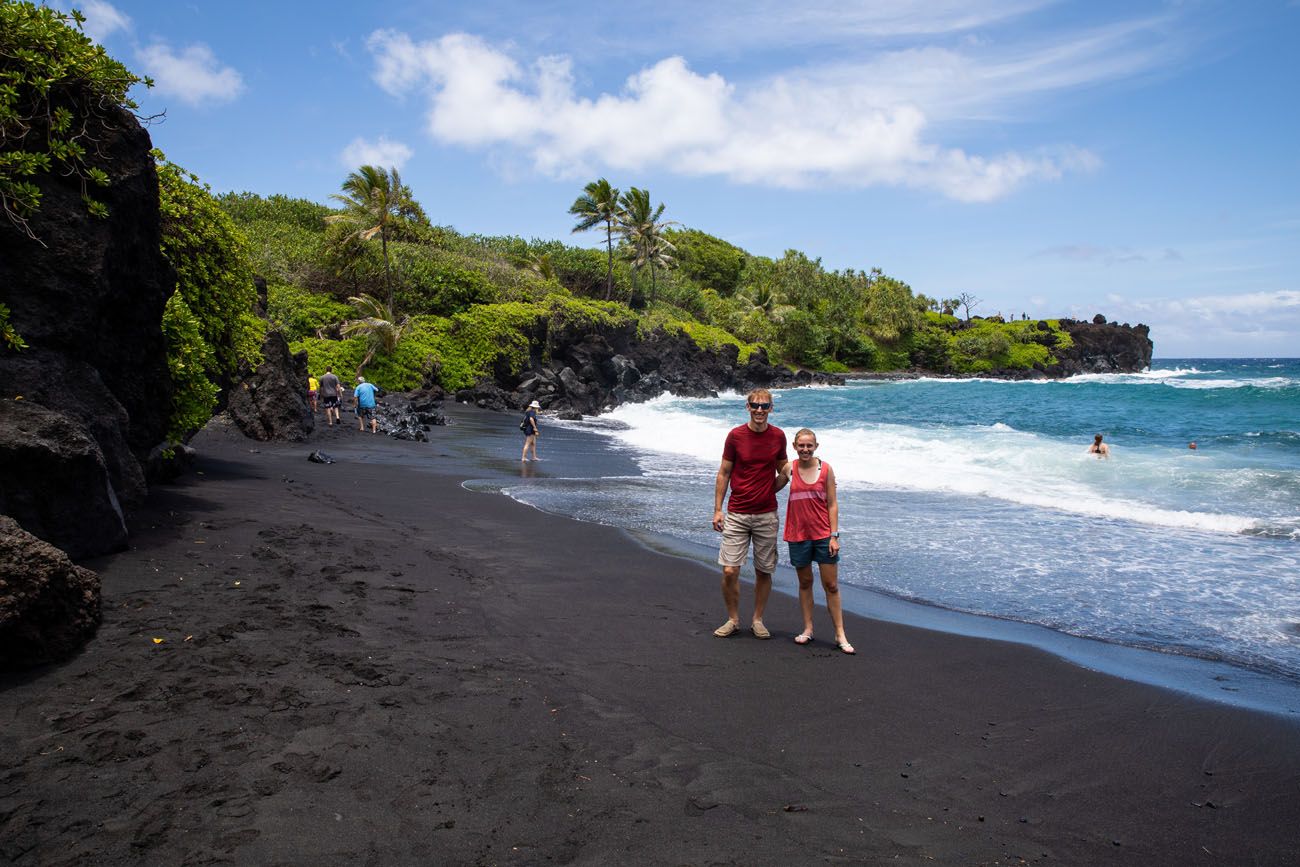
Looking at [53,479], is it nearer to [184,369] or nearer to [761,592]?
[184,369]

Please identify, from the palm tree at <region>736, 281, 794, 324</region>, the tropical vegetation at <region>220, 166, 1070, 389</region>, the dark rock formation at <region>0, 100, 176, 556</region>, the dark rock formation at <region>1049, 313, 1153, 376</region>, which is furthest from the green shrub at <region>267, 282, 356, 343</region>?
the dark rock formation at <region>1049, 313, 1153, 376</region>

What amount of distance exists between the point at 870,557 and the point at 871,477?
7.01 meters

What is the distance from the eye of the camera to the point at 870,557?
909cm

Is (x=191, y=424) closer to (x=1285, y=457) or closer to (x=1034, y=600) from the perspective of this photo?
(x=1034, y=600)

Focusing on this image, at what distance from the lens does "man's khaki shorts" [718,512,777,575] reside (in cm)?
588

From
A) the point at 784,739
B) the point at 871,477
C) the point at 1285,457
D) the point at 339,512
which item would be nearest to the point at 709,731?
the point at 784,739

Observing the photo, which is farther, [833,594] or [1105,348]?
[1105,348]

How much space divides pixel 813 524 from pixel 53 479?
523 cm

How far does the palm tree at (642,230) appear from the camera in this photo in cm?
5300

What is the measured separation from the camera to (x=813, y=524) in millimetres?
5746

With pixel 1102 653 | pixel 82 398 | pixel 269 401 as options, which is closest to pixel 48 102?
pixel 82 398

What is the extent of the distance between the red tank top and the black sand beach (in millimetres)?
852

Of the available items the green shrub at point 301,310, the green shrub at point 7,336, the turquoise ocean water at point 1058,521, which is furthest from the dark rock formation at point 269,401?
the green shrub at point 301,310

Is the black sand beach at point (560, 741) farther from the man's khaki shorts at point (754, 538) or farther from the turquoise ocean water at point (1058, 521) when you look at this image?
the turquoise ocean water at point (1058, 521)
